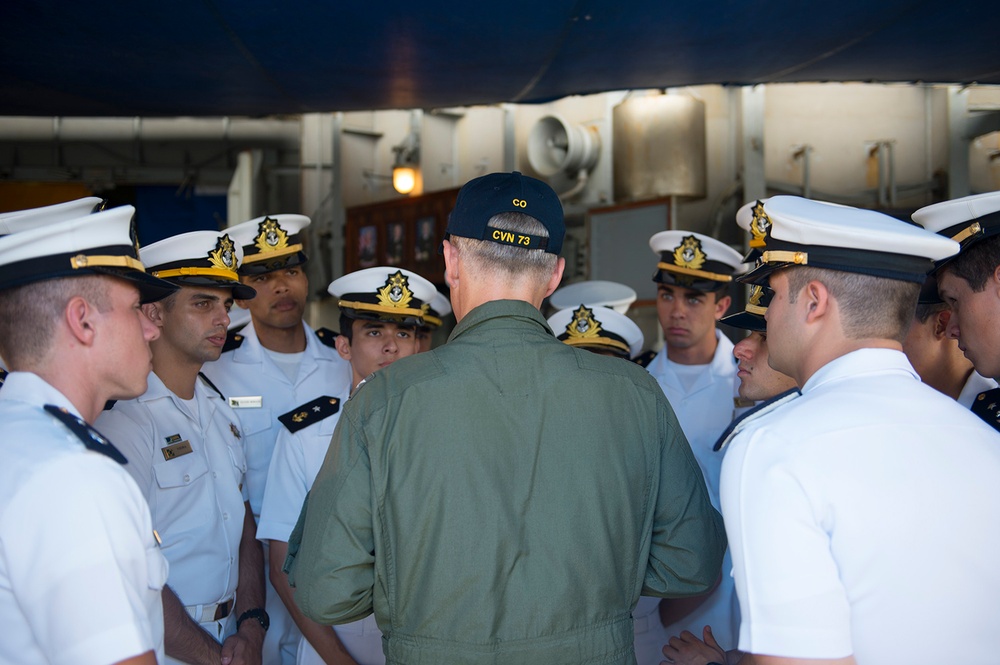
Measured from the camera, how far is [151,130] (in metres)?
10.0

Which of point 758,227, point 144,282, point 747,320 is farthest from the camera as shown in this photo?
point 758,227

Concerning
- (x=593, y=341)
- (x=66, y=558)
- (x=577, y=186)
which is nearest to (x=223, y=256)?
(x=593, y=341)

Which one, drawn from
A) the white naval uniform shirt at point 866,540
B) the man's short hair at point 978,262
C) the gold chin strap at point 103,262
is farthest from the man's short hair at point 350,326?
the white naval uniform shirt at point 866,540

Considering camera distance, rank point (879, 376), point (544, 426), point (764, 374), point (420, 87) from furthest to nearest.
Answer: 1. point (420, 87)
2. point (764, 374)
3. point (544, 426)
4. point (879, 376)

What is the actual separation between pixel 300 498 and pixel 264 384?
96cm

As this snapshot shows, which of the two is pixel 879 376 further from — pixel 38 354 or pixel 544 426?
pixel 38 354

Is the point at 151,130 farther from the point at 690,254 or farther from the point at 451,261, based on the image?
the point at 451,261

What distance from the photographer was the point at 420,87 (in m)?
3.94

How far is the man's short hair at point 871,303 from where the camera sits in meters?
1.50

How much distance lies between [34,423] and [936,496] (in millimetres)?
1392

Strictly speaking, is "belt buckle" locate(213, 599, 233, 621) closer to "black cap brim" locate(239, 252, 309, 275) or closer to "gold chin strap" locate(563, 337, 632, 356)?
"black cap brim" locate(239, 252, 309, 275)

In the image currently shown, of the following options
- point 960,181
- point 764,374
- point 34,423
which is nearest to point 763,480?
point 34,423

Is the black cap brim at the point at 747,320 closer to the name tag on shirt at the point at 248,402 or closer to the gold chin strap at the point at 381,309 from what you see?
the gold chin strap at the point at 381,309

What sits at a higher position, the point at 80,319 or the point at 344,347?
the point at 80,319
